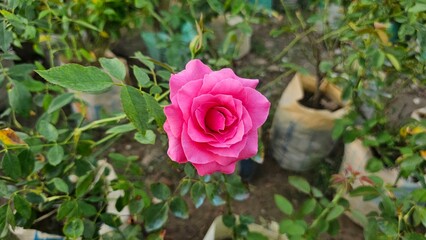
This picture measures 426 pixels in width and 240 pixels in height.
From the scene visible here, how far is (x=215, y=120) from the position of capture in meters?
0.56

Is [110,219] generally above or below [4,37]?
below

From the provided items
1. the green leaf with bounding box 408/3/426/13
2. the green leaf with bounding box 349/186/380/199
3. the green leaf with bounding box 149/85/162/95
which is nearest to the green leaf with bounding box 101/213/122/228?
the green leaf with bounding box 149/85/162/95

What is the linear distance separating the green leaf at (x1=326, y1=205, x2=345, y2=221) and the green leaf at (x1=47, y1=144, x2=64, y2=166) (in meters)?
0.68

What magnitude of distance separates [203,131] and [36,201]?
1.95 ft

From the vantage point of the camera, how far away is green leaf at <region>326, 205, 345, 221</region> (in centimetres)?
98

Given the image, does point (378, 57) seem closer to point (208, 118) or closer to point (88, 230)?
point (208, 118)

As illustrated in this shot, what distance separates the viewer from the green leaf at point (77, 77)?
508 millimetres

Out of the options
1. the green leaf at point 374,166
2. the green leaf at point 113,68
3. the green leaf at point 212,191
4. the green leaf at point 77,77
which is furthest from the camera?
the green leaf at point 374,166

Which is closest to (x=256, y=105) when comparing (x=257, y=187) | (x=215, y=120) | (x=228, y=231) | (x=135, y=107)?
(x=215, y=120)

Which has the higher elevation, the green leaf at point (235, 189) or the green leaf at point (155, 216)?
the green leaf at point (235, 189)

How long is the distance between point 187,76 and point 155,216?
497mm

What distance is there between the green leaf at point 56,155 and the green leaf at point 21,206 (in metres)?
0.10

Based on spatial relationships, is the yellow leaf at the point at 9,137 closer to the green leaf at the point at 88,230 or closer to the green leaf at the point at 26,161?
the green leaf at the point at 26,161

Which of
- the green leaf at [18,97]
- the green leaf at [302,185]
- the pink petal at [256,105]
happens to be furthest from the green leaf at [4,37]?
the green leaf at [302,185]
